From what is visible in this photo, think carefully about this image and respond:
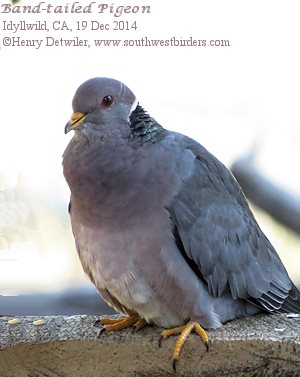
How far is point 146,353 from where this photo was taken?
1.21 meters

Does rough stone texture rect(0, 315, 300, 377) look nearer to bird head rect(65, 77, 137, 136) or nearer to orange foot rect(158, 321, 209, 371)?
orange foot rect(158, 321, 209, 371)

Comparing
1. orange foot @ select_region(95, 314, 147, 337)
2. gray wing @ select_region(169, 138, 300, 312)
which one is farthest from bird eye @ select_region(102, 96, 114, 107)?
orange foot @ select_region(95, 314, 147, 337)

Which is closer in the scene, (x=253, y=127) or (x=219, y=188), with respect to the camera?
(x=219, y=188)

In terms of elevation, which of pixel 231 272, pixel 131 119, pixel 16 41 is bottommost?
pixel 231 272

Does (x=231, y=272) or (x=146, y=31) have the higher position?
(x=146, y=31)

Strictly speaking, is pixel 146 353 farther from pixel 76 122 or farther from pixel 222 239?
pixel 76 122

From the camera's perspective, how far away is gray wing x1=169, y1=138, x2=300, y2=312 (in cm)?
125

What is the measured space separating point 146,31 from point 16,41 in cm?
38

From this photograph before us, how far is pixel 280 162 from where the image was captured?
7.25ft

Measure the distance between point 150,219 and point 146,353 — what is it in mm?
214

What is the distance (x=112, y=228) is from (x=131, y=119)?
180 mm

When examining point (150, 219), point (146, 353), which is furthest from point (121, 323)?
point (150, 219)

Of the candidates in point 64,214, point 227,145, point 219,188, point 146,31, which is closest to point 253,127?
point 227,145

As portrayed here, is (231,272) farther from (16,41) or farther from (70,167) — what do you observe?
(16,41)
